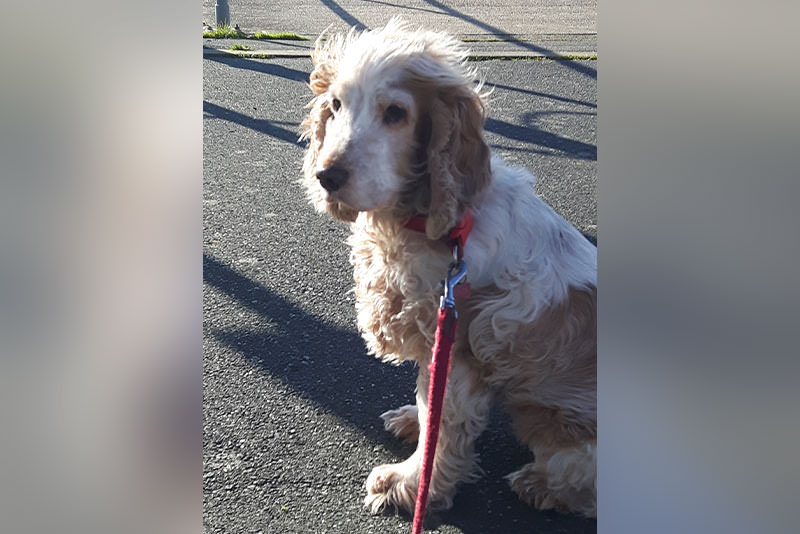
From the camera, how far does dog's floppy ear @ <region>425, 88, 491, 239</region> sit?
7.41 ft

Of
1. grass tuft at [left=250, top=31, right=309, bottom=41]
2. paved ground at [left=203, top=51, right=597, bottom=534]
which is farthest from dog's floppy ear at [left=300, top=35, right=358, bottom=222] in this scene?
grass tuft at [left=250, top=31, right=309, bottom=41]

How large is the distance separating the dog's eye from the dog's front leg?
76 centimetres

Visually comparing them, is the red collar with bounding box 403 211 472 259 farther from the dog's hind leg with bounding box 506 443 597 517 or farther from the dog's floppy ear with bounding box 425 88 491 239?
the dog's hind leg with bounding box 506 443 597 517

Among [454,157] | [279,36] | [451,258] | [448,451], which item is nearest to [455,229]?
[451,258]

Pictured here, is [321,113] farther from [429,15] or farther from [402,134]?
[429,15]

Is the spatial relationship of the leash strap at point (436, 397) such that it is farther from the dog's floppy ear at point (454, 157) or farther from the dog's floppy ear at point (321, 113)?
the dog's floppy ear at point (321, 113)

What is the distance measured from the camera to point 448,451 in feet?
8.22
